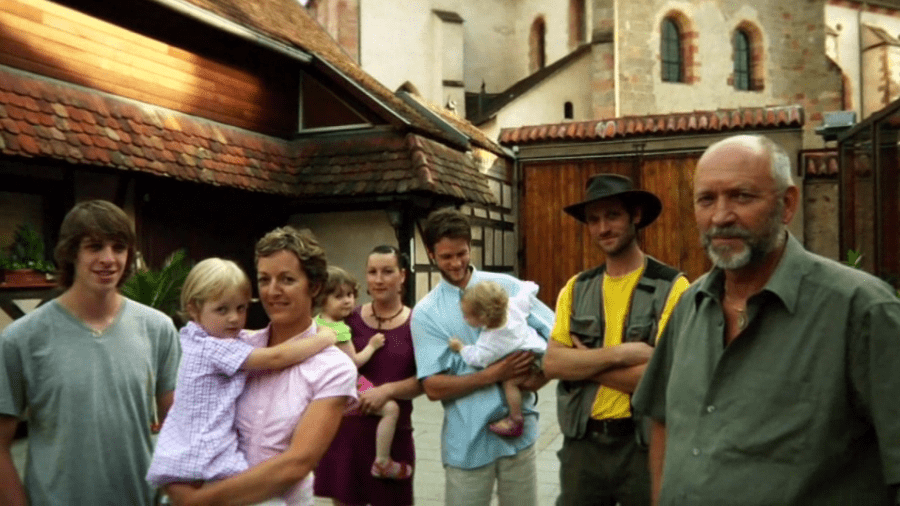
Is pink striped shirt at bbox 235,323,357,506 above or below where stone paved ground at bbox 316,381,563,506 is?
above

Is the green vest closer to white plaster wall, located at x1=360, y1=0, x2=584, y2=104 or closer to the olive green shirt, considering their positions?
the olive green shirt

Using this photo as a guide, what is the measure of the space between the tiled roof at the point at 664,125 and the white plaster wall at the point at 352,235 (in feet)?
16.9

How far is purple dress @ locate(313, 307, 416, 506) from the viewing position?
3.66 meters

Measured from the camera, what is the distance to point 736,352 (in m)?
1.96

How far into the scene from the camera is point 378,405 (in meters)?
3.58

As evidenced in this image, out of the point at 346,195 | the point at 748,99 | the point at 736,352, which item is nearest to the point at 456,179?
the point at 346,195

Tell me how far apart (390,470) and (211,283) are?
59.4 inches

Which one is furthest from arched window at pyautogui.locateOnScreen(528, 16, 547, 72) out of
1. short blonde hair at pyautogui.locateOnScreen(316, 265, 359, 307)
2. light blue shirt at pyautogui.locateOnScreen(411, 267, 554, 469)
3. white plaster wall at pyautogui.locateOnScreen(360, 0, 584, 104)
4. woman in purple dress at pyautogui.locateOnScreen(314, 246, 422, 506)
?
light blue shirt at pyautogui.locateOnScreen(411, 267, 554, 469)

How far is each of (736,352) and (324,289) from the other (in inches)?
51.5

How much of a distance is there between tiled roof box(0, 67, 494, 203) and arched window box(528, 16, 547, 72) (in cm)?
1595

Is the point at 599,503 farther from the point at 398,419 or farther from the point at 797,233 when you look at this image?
the point at 797,233

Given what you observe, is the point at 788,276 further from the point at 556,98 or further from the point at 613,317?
the point at 556,98

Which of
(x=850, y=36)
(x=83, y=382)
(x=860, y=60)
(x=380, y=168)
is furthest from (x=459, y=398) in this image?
(x=860, y=60)

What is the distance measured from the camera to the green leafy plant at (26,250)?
7301mm
